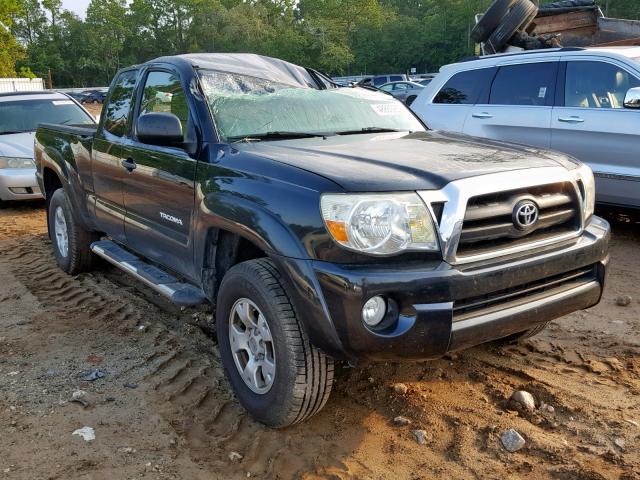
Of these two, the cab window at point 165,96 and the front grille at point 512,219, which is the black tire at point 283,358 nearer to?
the front grille at point 512,219

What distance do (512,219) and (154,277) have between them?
7.55 ft

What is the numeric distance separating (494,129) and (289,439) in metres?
4.85

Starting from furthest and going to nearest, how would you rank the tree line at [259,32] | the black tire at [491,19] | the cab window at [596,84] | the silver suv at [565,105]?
the tree line at [259,32] < the black tire at [491,19] < the cab window at [596,84] < the silver suv at [565,105]

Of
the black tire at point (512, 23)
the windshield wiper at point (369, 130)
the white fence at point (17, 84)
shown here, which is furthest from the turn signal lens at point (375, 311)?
the white fence at point (17, 84)

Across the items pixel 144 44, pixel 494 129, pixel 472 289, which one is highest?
pixel 144 44

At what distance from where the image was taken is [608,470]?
264 cm

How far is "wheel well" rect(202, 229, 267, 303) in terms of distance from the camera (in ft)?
10.7

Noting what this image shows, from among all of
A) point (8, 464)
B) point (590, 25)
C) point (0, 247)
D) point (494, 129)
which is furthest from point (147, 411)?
point (590, 25)

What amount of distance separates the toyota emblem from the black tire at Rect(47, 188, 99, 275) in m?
3.88

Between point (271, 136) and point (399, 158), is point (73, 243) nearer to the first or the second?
point (271, 136)

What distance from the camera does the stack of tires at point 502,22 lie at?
8422 millimetres

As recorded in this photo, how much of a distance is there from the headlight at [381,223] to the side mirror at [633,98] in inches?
147

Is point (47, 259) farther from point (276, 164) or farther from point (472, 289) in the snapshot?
point (472, 289)

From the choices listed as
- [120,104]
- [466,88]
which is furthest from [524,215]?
[466,88]
